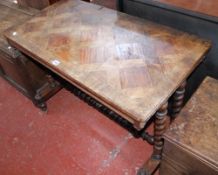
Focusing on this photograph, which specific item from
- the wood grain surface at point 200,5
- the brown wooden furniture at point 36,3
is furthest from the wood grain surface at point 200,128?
the brown wooden furniture at point 36,3

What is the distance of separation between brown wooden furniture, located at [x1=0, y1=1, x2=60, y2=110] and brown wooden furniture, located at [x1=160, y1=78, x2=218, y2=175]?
1.12m

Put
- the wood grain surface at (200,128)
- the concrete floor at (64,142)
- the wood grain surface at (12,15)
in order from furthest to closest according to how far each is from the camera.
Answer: the wood grain surface at (12,15), the concrete floor at (64,142), the wood grain surface at (200,128)

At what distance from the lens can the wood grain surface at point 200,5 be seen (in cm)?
118

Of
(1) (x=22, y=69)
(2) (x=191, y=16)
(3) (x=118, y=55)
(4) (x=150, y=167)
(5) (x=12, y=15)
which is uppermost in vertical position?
(2) (x=191, y=16)

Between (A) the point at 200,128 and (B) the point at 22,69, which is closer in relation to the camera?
(A) the point at 200,128

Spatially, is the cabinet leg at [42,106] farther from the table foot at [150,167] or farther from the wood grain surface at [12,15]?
the table foot at [150,167]

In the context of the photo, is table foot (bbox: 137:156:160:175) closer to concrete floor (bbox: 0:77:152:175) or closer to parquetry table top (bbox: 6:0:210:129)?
concrete floor (bbox: 0:77:152:175)

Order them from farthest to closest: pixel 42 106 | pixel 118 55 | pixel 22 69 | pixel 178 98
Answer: pixel 42 106
pixel 22 69
pixel 178 98
pixel 118 55

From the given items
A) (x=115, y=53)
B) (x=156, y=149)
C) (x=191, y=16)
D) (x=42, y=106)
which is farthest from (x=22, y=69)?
(x=191, y=16)

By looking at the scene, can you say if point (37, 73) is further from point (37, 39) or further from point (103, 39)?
point (103, 39)

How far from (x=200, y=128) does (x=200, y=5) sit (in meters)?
0.65

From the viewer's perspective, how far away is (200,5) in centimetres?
122

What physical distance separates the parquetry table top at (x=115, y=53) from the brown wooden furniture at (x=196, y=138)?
145 millimetres

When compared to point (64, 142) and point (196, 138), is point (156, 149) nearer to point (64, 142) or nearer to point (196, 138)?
point (196, 138)
